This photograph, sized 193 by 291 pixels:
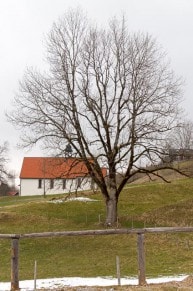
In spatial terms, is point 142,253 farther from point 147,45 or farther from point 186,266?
point 147,45

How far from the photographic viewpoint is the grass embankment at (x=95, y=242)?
1970 centimetres

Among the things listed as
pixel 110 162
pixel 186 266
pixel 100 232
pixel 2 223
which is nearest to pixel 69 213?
pixel 2 223

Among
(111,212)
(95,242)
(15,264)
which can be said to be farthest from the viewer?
(111,212)

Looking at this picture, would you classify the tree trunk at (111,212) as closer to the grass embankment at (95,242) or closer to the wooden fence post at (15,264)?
the grass embankment at (95,242)

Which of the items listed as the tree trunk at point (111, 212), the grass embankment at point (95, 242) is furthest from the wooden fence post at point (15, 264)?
the tree trunk at point (111, 212)

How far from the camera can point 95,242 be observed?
87.1 feet

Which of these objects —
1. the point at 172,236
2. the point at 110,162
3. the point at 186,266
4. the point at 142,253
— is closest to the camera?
the point at 142,253

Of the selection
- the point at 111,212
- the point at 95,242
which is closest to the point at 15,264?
the point at 95,242

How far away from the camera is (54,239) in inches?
1090

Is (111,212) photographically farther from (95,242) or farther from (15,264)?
(15,264)

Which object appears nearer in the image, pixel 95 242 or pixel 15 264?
pixel 15 264

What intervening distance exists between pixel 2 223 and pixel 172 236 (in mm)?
13176

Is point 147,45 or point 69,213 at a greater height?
point 147,45

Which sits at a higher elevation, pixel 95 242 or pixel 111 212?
pixel 111 212
